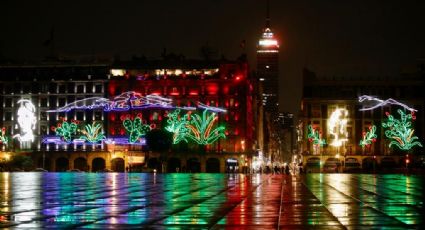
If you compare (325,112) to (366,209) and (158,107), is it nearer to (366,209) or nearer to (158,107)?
(158,107)

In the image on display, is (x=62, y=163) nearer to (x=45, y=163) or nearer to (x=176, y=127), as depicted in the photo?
(x=45, y=163)

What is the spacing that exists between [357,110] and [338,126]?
19.6 meters

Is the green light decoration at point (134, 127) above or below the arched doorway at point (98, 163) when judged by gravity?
above

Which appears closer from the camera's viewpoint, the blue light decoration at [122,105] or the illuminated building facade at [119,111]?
the blue light decoration at [122,105]

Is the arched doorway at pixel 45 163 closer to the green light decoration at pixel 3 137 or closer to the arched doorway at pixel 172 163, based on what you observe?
the green light decoration at pixel 3 137

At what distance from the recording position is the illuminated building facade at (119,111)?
16400cm

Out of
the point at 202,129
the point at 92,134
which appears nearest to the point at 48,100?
the point at 92,134

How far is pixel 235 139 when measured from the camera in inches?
6531

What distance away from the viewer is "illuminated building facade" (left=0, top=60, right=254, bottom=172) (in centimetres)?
16400

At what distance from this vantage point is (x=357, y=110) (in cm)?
17688

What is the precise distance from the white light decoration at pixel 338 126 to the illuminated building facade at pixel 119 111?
20.3 m

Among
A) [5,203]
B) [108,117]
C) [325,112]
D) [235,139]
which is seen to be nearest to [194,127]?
→ [235,139]

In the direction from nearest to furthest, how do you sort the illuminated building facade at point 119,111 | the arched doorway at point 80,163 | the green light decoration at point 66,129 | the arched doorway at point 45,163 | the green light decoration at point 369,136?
1. the green light decoration at point 369,136
2. the green light decoration at point 66,129
3. the illuminated building facade at point 119,111
4. the arched doorway at point 45,163
5. the arched doorway at point 80,163

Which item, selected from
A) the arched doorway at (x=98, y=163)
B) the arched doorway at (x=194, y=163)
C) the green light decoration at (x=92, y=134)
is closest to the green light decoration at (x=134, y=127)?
the green light decoration at (x=92, y=134)
